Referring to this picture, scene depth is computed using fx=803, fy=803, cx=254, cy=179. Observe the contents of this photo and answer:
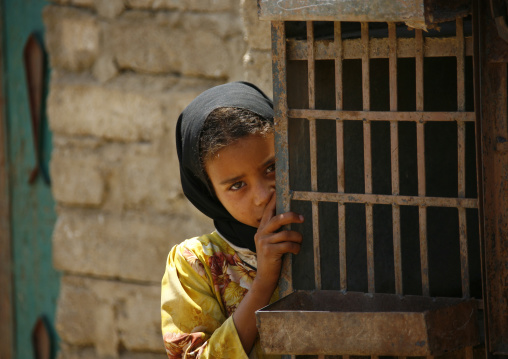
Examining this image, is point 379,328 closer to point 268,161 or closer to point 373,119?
point 373,119

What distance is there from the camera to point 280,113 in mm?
1541

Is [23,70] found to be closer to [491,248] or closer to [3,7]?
[3,7]

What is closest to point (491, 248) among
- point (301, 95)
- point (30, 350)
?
point (301, 95)

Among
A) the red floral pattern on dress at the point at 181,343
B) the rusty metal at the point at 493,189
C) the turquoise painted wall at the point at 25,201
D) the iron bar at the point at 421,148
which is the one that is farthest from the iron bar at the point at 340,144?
the turquoise painted wall at the point at 25,201

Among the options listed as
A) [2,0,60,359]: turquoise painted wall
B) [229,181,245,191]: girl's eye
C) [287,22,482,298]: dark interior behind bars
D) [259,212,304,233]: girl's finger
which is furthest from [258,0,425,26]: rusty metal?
[2,0,60,359]: turquoise painted wall

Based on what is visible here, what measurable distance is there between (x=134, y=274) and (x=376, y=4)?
2087mm

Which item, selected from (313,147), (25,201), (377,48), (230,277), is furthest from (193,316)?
(25,201)

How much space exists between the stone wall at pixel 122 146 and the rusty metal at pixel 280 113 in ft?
4.34

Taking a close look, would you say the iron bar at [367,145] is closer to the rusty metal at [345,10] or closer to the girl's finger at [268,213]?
the rusty metal at [345,10]

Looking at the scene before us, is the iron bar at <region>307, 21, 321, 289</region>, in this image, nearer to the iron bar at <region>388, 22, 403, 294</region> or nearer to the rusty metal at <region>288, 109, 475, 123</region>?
the rusty metal at <region>288, 109, 475, 123</region>

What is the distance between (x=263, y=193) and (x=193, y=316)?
0.32 m

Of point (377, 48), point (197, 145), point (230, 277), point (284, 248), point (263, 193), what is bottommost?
point (230, 277)

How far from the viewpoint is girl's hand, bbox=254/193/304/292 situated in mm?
1571

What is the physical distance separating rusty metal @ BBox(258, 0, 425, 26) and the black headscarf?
47 cm
